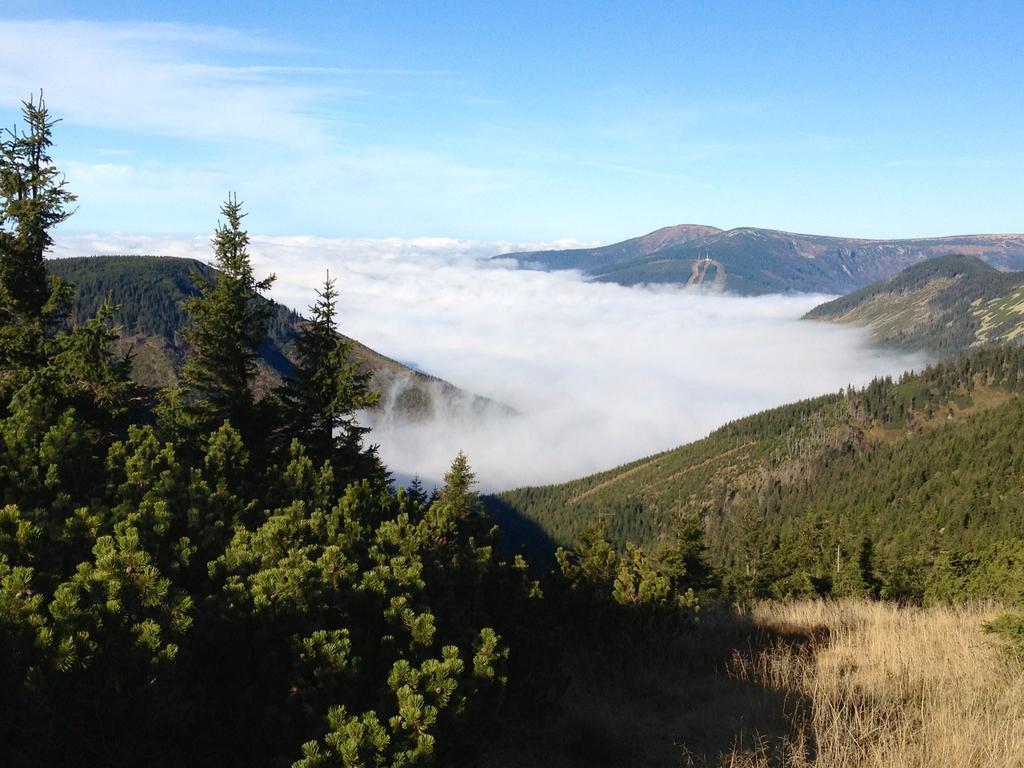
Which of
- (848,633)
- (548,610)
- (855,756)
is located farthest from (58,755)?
(848,633)

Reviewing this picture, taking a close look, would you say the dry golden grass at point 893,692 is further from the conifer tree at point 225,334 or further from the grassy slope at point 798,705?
the conifer tree at point 225,334

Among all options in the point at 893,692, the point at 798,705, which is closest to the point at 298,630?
the point at 798,705

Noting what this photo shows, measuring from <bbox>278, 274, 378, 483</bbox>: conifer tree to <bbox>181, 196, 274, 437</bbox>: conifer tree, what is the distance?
1559mm

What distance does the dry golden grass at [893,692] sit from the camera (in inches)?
241

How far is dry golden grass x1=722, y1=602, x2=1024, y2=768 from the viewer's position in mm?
6133

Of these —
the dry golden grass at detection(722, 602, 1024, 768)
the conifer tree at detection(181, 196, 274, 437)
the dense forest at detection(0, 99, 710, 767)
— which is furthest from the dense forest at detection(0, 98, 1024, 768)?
the conifer tree at detection(181, 196, 274, 437)

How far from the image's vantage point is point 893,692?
8.38 meters

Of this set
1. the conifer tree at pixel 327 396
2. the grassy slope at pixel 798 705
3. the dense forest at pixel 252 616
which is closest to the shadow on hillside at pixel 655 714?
the grassy slope at pixel 798 705

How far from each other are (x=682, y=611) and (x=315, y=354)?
1700 centimetres

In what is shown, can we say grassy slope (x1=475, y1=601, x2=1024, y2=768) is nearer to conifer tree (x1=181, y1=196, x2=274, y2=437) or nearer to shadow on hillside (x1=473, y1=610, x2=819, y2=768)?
shadow on hillside (x1=473, y1=610, x2=819, y2=768)

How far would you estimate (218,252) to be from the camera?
2441 cm

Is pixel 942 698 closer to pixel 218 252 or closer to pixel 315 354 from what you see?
pixel 315 354

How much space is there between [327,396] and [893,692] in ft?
67.1

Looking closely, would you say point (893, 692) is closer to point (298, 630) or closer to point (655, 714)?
point (655, 714)
